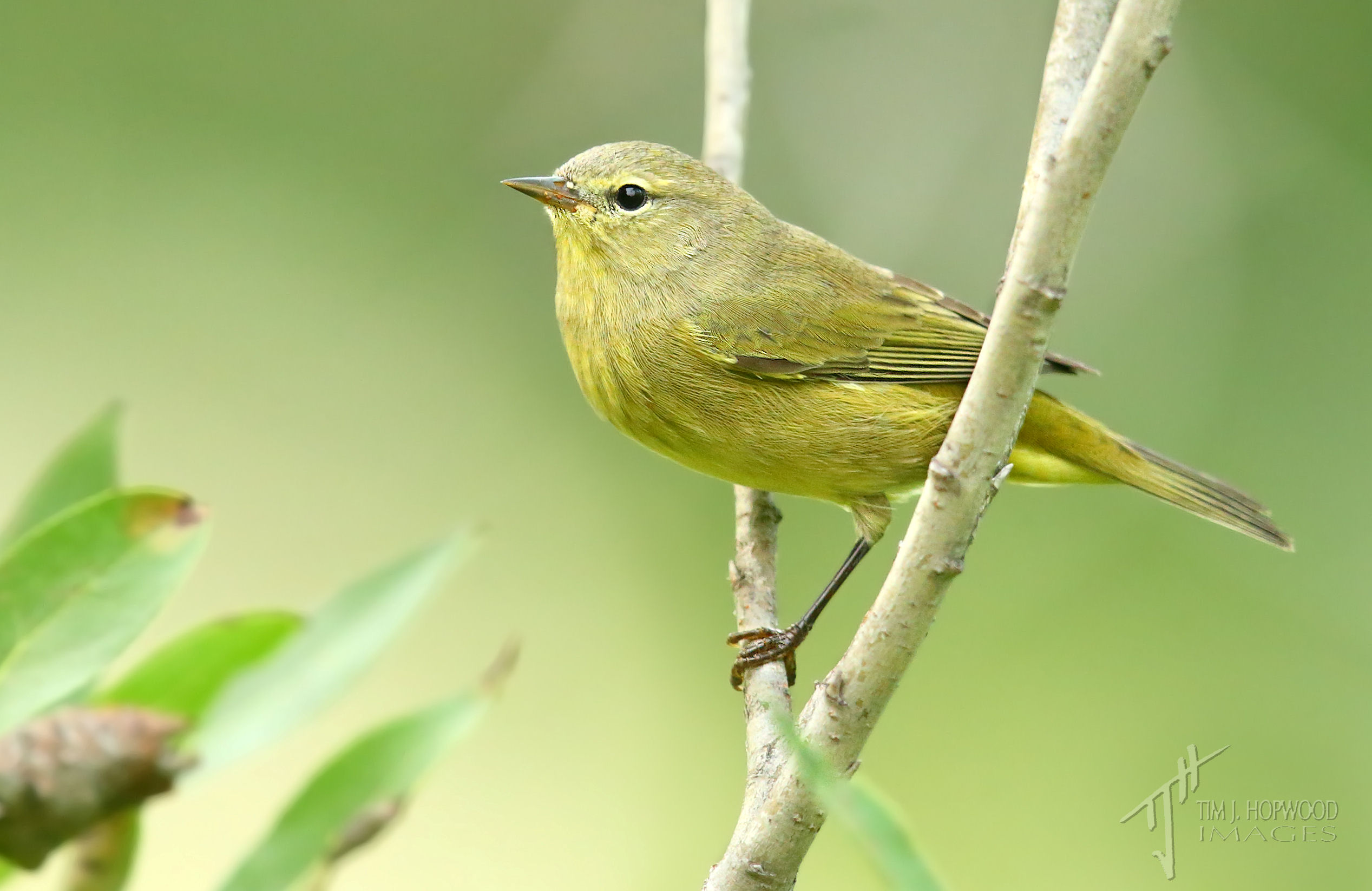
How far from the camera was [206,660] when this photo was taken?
961 mm

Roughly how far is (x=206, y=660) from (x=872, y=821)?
55 centimetres

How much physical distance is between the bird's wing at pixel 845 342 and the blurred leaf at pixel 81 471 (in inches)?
106

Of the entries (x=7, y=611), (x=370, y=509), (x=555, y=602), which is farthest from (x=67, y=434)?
(x=7, y=611)

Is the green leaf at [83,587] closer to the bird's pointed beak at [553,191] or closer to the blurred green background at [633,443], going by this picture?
the bird's pointed beak at [553,191]

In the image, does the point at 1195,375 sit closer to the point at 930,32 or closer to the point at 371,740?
the point at 930,32

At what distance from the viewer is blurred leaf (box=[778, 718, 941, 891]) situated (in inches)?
30.2

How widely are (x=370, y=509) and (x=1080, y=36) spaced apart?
6.02 meters

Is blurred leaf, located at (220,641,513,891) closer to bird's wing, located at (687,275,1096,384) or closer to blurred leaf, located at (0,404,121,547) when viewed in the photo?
blurred leaf, located at (0,404,121,547)

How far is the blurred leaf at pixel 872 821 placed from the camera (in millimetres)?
767

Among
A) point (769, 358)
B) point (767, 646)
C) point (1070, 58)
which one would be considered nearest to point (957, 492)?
point (1070, 58)

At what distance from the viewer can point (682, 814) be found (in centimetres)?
668

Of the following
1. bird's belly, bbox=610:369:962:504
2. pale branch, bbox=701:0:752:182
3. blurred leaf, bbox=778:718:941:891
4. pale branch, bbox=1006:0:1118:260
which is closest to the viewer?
blurred leaf, bbox=778:718:941:891

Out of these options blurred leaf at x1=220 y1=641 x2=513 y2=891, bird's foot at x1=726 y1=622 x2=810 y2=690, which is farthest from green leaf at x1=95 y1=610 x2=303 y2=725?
bird's foot at x1=726 y1=622 x2=810 y2=690

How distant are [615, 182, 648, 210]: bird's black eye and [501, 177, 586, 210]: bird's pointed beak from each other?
0.13m
